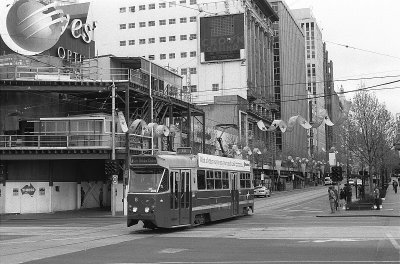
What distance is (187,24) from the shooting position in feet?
350

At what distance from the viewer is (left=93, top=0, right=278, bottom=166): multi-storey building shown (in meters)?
100

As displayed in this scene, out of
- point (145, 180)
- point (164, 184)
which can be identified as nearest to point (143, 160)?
point (145, 180)

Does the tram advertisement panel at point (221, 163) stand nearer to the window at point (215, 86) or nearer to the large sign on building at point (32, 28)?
the large sign on building at point (32, 28)

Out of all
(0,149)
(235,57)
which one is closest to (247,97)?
(235,57)

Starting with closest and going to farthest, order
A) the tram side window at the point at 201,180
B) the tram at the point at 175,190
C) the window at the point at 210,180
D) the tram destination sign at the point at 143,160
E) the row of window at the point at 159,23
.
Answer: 1. the tram at the point at 175,190
2. the tram destination sign at the point at 143,160
3. the tram side window at the point at 201,180
4. the window at the point at 210,180
5. the row of window at the point at 159,23

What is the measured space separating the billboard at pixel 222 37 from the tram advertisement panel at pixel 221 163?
69619 millimetres

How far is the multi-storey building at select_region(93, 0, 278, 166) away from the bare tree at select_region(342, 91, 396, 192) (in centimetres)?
4674

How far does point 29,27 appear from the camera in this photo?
48406 mm

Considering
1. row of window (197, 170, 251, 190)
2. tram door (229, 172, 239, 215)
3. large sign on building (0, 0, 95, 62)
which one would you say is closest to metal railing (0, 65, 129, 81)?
large sign on building (0, 0, 95, 62)

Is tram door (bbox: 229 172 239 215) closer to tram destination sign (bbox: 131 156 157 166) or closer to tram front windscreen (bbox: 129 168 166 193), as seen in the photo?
tram front windscreen (bbox: 129 168 166 193)

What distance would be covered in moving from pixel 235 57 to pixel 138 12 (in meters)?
26.0

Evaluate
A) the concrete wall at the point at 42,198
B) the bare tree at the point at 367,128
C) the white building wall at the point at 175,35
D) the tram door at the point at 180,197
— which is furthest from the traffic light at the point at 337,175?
the white building wall at the point at 175,35

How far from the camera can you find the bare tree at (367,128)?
43.0m

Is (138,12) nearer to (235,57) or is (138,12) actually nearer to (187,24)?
(187,24)
